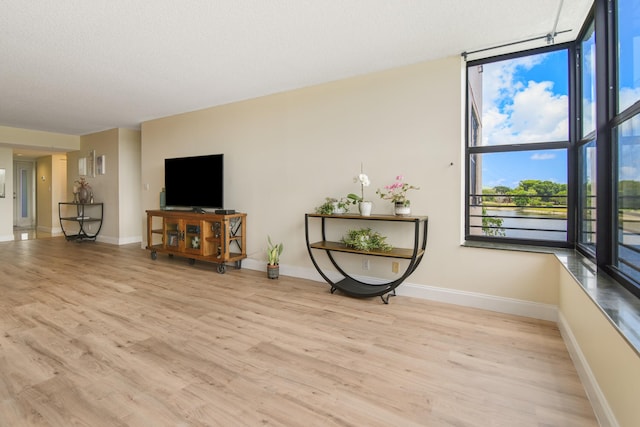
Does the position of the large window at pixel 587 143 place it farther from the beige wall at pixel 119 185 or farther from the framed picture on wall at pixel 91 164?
the framed picture on wall at pixel 91 164

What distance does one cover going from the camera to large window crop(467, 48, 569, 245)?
273 cm

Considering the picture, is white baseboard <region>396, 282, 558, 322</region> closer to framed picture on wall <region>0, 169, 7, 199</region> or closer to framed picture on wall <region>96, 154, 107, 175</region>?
framed picture on wall <region>96, 154, 107, 175</region>

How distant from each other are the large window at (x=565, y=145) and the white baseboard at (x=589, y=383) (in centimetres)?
49

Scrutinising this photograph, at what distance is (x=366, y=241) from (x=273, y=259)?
135 cm

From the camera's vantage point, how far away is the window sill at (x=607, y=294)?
1.26 m

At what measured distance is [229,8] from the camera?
7.24ft

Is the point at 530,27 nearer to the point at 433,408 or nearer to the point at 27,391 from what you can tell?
the point at 433,408

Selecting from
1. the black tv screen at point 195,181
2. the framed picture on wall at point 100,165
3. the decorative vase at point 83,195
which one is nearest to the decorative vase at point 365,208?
the black tv screen at point 195,181

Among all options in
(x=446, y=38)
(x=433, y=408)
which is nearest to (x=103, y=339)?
(x=433, y=408)

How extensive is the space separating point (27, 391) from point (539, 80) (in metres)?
4.18

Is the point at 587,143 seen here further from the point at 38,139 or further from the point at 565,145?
the point at 38,139

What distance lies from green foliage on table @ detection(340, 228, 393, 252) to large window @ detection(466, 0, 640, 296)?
0.86 m

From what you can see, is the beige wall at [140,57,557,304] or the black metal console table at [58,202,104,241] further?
the black metal console table at [58,202,104,241]

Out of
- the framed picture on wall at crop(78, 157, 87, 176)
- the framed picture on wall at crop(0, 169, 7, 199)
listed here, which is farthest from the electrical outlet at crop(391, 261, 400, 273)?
the framed picture on wall at crop(0, 169, 7, 199)
